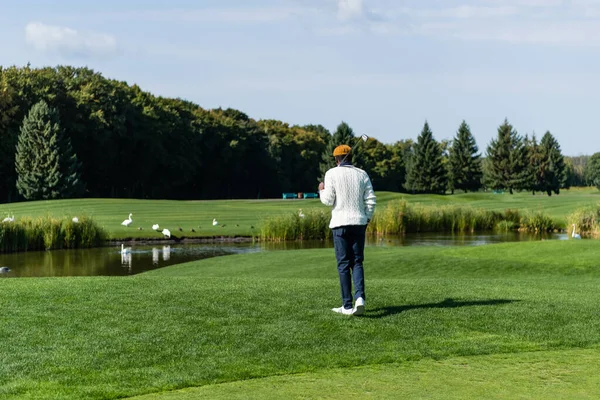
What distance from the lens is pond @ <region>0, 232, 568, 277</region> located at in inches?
998

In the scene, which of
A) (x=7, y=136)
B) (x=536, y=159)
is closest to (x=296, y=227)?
(x=7, y=136)

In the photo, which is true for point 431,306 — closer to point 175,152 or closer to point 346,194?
point 346,194

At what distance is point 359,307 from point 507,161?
98826 mm

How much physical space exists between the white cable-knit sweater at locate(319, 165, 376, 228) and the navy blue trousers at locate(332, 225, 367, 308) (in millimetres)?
122

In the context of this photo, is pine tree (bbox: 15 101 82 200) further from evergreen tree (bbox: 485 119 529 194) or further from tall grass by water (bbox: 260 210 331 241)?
evergreen tree (bbox: 485 119 529 194)

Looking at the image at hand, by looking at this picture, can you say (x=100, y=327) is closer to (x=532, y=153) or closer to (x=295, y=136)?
(x=295, y=136)

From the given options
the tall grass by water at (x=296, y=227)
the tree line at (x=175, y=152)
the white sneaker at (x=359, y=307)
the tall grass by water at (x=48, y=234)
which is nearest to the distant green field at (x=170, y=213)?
the tall grass by water at (x=296, y=227)

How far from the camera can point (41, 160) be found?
66438 mm

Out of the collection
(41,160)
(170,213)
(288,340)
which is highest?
(41,160)

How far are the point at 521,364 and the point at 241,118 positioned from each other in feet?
330

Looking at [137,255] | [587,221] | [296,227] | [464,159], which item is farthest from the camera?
[464,159]

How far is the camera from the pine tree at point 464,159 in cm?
10919

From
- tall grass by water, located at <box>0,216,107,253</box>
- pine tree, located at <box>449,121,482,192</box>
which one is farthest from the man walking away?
pine tree, located at <box>449,121,482,192</box>

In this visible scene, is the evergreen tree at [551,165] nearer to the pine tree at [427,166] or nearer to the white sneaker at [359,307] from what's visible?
the pine tree at [427,166]
